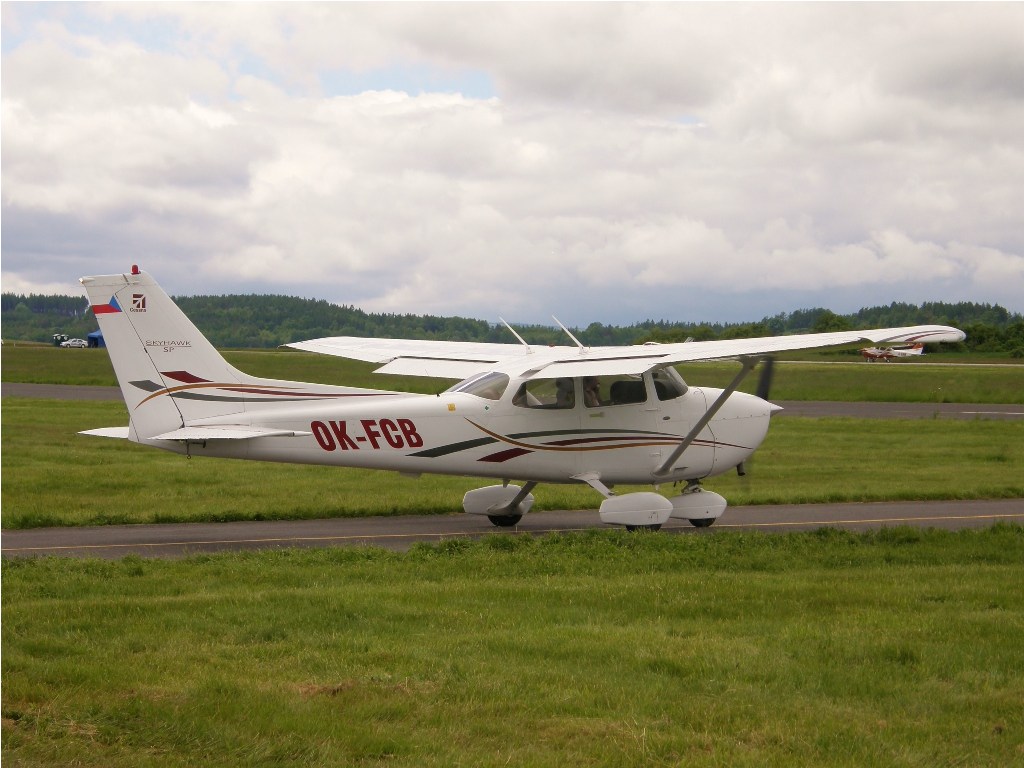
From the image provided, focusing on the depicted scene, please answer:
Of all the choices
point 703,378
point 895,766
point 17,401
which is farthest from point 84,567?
point 703,378

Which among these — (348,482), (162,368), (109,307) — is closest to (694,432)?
(162,368)

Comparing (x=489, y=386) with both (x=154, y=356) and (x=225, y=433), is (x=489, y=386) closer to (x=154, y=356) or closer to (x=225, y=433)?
(x=225, y=433)

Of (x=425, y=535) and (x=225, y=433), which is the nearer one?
(x=225, y=433)

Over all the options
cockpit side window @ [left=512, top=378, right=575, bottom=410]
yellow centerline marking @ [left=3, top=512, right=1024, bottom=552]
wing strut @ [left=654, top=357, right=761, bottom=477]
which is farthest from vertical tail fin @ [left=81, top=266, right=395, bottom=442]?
wing strut @ [left=654, top=357, right=761, bottom=477]

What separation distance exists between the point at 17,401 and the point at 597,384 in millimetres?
29791

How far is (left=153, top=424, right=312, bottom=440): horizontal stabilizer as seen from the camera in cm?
1351

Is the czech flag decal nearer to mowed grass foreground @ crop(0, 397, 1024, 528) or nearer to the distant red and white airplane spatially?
mowed grass foreground @ crop(0, 397, 1024, 528)

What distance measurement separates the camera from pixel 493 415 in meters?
14.6

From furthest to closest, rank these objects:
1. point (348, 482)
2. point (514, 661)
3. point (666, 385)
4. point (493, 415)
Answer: point (348, 482) → point (666, 385) → point (493, 415) → point (514, 661)

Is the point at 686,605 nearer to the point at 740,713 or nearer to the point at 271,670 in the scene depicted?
the point at 740,713

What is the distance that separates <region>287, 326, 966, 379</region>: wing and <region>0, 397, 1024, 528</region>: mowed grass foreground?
7.31 feet

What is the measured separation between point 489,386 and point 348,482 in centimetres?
637

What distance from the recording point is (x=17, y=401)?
126 feet

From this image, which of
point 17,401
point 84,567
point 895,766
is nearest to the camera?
point 895,766
